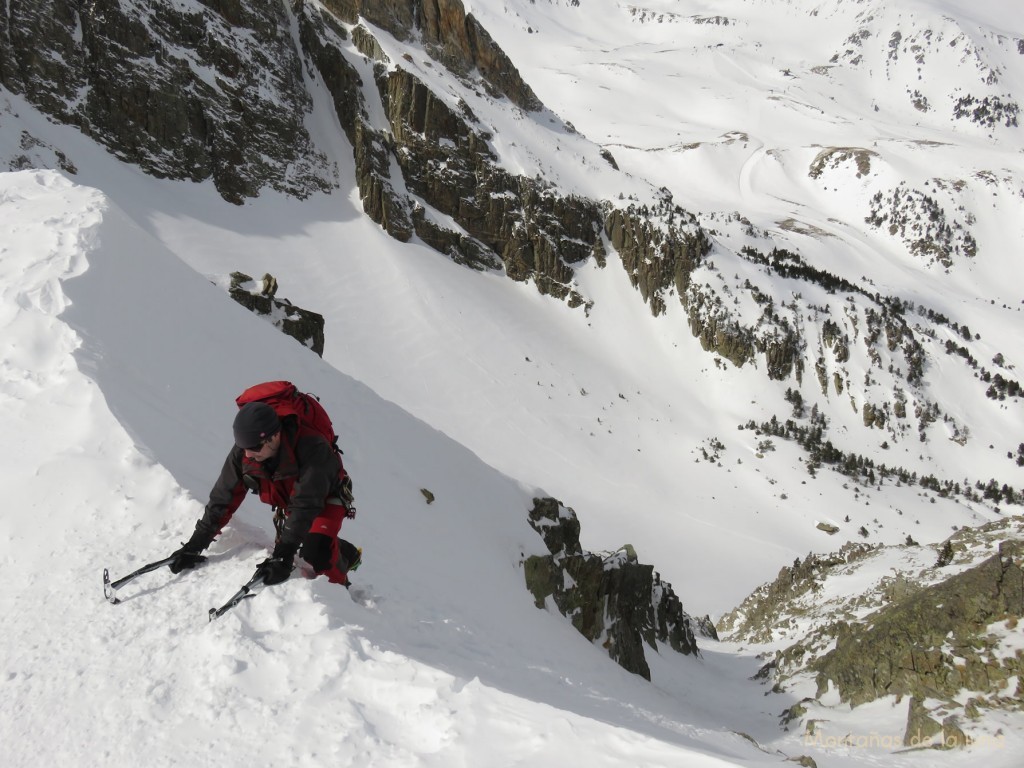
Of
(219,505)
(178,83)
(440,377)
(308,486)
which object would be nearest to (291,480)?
(308,486)

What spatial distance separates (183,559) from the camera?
4180 millimetres

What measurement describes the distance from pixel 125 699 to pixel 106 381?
343cm

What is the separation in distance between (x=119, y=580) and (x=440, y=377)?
92.1 ft

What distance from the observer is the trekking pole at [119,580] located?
3.85m

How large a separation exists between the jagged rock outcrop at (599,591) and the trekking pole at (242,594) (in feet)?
22.4

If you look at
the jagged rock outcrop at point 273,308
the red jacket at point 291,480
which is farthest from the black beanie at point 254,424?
the jagged rock outcrop at point 273,308

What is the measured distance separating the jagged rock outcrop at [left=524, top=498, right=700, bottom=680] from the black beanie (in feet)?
24.6

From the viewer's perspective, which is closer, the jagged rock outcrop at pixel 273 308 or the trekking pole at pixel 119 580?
the trekking pole at pixel 119 580

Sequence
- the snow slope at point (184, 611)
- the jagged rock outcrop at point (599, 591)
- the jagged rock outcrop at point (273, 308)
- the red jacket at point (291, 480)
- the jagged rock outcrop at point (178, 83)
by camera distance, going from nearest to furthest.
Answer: the snow slope at point (184, 611)
the red jacket at point (291, 480)
the jagged rock outcrop at point (599, 591)
the jagged rock outcrop at point (273, 308)
the jagged rock outcrop at point (178, 83)

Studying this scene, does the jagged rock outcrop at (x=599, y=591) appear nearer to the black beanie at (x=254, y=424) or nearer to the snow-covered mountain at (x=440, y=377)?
the snow-covered mountain at (x=440, y=377)

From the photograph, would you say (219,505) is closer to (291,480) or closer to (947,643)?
(291,480)

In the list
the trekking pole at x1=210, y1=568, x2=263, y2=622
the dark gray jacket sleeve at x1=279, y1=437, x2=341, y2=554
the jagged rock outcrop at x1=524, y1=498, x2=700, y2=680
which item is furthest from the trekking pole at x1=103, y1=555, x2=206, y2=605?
the jagged rock outcrop at x1=524, y1=498, x2=700, y2=680

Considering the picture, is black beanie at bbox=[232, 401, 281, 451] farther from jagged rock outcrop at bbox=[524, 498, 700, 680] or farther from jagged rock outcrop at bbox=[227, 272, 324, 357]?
jagged rock outcrop at bbox=[227, 272, 324, 357]

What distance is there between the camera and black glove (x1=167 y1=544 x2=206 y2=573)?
4.16 meters
